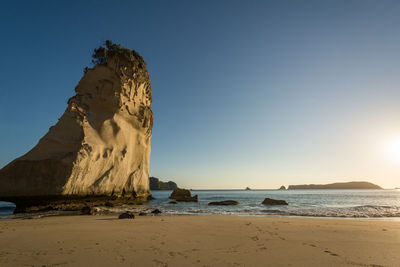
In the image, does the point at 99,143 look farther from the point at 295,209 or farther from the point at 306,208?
the point at 306,208

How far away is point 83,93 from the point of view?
23094mm

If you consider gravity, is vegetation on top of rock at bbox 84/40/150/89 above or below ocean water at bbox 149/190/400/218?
above

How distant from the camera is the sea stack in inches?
643

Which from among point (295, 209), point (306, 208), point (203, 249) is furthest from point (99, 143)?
point (306, 208)

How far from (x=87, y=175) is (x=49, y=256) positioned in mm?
16140

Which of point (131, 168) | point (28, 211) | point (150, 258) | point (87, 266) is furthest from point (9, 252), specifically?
point (131, 168)

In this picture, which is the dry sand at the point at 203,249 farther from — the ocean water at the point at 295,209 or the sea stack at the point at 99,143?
the sea stack at the point at 99,143

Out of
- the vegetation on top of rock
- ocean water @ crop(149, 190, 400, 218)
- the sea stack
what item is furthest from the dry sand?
the vegetation on top of rock

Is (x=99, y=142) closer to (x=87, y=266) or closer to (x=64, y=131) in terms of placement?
(x=64, y=131)

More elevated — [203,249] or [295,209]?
[203,249]

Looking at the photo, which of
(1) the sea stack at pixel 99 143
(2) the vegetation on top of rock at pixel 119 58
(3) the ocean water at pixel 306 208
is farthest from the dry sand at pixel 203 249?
(2) the vegetation on top of rock at pixel 119 58

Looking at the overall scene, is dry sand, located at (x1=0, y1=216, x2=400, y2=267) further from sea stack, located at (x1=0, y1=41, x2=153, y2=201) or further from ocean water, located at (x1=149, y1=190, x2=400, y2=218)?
sea stack, located at (x1=0, y1=41, x2=153, y2=201)

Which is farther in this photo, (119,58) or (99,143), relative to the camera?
(119,58)

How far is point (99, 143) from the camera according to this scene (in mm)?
21016
